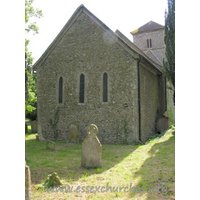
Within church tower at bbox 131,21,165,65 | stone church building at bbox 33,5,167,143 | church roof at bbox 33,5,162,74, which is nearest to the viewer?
stone church building at bbox 33,5,167,143

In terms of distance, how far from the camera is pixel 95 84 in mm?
11984

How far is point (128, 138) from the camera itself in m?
10.9

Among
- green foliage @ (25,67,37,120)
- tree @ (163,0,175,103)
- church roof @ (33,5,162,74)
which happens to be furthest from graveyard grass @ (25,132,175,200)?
Result: green foliage @ (25,67,37,120)

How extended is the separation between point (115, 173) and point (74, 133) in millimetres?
6067

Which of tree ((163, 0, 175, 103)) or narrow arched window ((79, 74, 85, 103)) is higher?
tree ((163, 0, 175, 103))

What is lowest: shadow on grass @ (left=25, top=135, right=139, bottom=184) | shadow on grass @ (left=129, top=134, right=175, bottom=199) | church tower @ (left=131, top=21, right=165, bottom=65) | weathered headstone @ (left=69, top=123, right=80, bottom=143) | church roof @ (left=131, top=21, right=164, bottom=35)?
shadow on grass @ (left=25, top=135, right=139, bottom=184)

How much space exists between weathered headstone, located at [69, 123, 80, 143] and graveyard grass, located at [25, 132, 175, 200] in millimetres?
2622

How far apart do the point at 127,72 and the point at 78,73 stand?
129 inches

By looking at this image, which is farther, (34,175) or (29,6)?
(29,6)

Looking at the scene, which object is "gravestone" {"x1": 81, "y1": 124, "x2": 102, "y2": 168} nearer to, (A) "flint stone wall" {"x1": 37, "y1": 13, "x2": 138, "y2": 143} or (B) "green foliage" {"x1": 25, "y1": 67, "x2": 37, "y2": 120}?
(A) "flint stone wall" {"x1": 37, "y1": 13, "x2": 138, "y2": 143}

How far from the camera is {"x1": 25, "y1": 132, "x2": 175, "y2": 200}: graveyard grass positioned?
4457mm

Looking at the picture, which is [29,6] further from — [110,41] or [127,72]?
→ [127,72]

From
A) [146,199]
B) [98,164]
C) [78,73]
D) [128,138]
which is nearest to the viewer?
[146,199]

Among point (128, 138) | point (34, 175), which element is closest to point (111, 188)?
point (34, 175)
